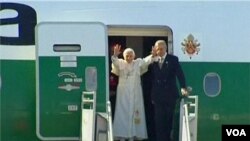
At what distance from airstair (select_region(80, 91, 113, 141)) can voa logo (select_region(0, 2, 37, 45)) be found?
988 mm

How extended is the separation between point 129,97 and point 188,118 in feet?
2.62

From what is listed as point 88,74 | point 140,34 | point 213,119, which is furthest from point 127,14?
point 213,119

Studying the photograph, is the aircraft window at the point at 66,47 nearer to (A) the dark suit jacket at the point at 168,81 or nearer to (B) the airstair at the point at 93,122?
(B) the airstair at the point at 93,122

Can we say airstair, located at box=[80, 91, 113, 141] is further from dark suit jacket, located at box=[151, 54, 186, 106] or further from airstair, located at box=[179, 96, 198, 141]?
airstair, located at box=[179, 96, 198, 141]

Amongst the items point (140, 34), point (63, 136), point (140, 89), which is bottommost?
point (63, 136)

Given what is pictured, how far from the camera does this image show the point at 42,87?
8.94m

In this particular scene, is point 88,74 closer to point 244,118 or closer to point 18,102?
point 18,102

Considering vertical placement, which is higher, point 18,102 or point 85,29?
point 85,29

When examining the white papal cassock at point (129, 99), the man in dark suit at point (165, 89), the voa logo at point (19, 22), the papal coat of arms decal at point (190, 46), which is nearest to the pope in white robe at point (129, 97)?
the white papal cassock at point (129, 99)

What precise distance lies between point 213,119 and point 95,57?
166cm

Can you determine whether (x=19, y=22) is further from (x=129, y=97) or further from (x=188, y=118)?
(x=188, y=118)

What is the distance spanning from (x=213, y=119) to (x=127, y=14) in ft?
5.54

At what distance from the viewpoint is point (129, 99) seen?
29.9 feet

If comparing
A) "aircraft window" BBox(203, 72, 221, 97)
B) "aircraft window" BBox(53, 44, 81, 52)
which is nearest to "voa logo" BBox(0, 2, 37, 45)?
"aircraft window" BBox(53, 44, 81, 52)
